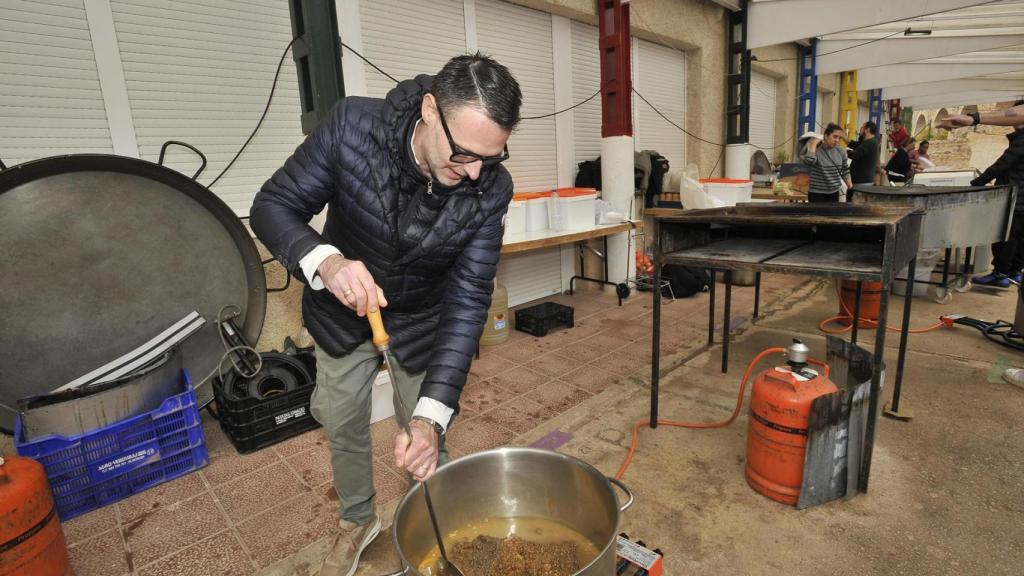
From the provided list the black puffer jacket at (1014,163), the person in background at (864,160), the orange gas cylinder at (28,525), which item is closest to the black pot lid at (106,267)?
the orange gas cylinder at (28,525)

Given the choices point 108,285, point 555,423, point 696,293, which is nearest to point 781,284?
point 696,293

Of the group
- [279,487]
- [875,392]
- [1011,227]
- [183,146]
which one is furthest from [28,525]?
[1011,227]

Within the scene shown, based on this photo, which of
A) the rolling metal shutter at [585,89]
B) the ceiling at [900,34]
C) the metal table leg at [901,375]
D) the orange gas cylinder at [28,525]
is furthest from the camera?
the ceiling at [900,34]

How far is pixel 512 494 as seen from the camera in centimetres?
172

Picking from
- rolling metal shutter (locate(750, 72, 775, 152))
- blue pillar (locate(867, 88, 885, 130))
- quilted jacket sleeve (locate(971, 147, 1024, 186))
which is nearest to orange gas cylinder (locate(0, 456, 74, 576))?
quilted jacket sleeve (locate(971, 147, 1024, 186))

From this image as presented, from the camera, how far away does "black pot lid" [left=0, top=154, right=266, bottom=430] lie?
279 cm

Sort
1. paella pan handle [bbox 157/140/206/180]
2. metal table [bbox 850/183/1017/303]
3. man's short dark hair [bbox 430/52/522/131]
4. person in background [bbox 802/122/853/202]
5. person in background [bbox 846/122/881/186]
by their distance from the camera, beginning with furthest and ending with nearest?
person in background [bbox 846/122/881/186]
person in background [bbox 802/122/853/202]
metal table [bbox 850/183/1017/303]
paella pan handle [bbox 157/140/206/180]
man's short dark hair [bbox 430/52/522/131]

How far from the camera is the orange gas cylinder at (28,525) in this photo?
1.87m

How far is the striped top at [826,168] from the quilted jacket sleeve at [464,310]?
6.56 meters

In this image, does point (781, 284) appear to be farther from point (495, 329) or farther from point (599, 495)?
point (599, 495)

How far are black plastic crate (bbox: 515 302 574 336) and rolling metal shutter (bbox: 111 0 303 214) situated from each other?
249 cm

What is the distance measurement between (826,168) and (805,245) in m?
4.58

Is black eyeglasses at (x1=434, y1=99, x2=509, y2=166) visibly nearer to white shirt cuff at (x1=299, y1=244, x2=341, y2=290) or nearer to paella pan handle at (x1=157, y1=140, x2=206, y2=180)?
white shirt cuff at (x1=299, y1=244, x2=341, y2=290)

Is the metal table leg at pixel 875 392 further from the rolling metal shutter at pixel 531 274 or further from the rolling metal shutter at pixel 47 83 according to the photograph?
the rolling metal shutter at pixel 47 83
